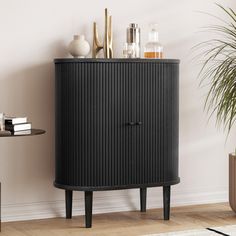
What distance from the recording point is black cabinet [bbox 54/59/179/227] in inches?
153

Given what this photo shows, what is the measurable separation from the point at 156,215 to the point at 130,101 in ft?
Answer: 2.85

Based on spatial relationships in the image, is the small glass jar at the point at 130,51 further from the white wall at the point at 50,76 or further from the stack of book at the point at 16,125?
the stack of book at the point at 16,125

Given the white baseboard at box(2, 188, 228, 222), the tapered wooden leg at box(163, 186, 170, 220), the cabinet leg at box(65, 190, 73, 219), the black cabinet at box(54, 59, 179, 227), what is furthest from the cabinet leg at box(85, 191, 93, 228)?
the tapered wooden leg at box(163, 186, 170, 220)

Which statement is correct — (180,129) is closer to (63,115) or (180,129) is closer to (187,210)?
(187,210)

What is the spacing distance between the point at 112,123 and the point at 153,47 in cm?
62

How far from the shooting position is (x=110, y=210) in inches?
174

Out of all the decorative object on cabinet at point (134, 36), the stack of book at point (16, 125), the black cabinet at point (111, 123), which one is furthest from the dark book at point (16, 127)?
the decorative object on cabinet at point (134, 36)

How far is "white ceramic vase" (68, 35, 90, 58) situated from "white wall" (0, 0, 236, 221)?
0.53 feet

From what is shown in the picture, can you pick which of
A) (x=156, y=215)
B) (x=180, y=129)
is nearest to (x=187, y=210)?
(x=156, y=215)

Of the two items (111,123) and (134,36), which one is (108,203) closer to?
(111,123)

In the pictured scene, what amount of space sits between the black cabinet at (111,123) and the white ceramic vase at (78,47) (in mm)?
146

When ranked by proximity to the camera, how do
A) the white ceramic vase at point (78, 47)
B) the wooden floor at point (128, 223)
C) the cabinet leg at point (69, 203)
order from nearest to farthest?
the wooden floor at point (128, 223)
the white ceramic vase at point (78, 47)
the cabinet leg at point (69, 203)

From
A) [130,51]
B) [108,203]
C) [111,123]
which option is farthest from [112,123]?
[108,203]

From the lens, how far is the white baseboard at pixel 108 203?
4164 mm
